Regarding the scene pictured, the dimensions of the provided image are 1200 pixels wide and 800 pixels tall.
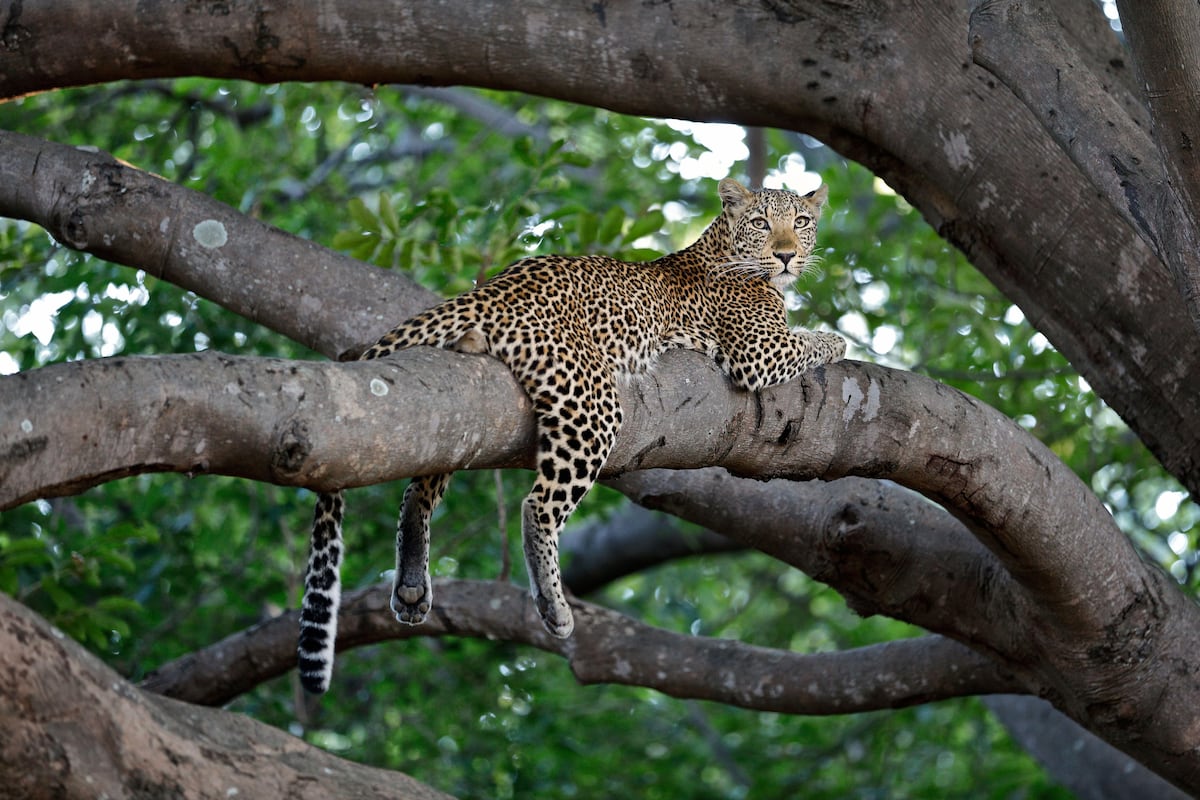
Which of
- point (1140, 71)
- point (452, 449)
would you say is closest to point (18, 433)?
point (452, 449)

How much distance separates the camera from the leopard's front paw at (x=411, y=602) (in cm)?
489

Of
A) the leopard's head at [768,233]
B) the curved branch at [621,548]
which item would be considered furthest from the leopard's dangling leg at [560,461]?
the curved branch at [621,548]

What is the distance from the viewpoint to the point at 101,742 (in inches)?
134

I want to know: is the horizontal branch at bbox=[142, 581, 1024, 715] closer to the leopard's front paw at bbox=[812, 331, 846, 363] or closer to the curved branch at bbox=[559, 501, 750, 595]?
the leopard's front paw at bbox=[812, 331, 846, 363]

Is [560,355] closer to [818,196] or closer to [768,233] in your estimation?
[768,233]

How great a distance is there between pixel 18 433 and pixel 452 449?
125cm

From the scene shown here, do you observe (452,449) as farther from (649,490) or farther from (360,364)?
(649,490)

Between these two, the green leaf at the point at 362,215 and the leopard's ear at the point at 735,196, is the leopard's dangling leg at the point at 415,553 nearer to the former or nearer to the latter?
the green leaf at the point at 362,215

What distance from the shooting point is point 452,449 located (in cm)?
388

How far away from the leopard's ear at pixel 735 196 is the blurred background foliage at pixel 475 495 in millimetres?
340

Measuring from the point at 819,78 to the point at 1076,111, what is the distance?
172cm

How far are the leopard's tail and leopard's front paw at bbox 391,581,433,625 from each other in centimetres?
30

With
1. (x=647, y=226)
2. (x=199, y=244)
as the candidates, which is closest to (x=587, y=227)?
(x=647, y=226)

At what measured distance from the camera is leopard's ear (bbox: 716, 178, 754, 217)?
268 inches
